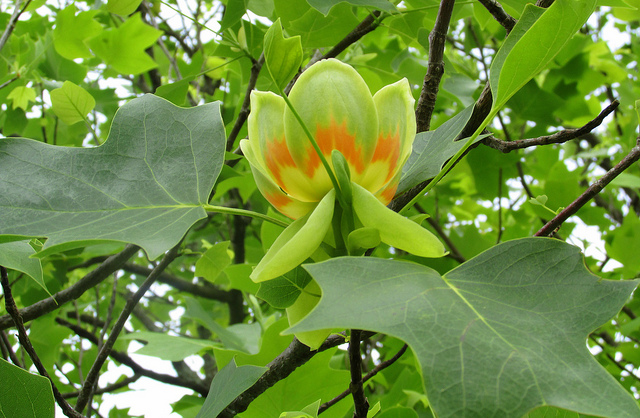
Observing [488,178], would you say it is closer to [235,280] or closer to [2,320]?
[235,280]

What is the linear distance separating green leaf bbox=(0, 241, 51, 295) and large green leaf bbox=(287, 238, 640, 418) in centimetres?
44

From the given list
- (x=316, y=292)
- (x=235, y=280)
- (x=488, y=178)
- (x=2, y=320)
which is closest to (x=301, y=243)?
(x=316, y=292)

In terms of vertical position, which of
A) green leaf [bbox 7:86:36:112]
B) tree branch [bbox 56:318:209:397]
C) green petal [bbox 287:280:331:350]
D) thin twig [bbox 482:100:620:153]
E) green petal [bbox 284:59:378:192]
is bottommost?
tree branch [bbox 56:318:209:397]

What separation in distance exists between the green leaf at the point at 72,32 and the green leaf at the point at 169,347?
0.93 m

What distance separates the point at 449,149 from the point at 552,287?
22 cm

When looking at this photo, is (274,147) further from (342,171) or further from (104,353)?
(104,353)

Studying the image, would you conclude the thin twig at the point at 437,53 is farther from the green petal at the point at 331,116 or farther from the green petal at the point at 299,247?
the green petal at the point at 299,247

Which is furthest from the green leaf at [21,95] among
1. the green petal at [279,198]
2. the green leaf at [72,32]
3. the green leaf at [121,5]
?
the green petal at [279,198]

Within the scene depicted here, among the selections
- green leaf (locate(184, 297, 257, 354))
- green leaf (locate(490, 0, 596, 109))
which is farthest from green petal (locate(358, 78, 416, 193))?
green leaf (locate(184, 297, 257, 354))

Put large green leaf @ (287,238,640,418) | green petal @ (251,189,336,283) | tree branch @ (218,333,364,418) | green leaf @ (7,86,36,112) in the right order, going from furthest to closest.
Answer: green leaf @ (7,86,36,112) < tree branch @ (218,333,364,418) < green petal @ (251,189,336,283) < large green leaf @ (287,238,640,418)

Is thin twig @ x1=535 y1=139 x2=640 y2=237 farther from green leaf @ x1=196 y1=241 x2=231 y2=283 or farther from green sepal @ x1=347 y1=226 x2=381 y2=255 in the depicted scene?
green leaf @ x1=196 y1=241 x2=231 y2=283

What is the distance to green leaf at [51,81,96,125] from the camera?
3.64 ft

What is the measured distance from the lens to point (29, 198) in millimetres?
592

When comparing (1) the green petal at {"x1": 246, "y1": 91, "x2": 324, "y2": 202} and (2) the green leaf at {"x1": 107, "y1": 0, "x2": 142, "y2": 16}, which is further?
(2) the green leaf at {"x1": 107, "y1": 0, "x2": 142, "y2": 16}
